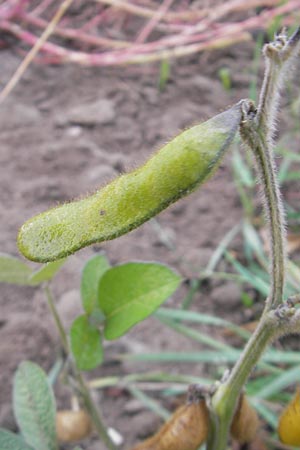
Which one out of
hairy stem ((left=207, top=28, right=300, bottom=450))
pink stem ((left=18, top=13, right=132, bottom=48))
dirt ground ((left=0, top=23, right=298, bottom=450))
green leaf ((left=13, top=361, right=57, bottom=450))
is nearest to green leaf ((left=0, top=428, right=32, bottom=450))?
green leaf ((left=13, top=361, right=57, bottom=450))

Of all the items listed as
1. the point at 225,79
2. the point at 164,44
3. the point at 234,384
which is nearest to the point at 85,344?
the point at 234,384

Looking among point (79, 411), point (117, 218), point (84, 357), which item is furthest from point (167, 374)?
point (117, 218)

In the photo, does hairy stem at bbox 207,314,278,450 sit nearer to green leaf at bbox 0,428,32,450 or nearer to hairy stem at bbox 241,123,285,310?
hairy stem at bbox 241,123,285,310

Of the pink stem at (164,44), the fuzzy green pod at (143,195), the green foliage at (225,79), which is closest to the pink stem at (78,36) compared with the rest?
the pink stem at (164,44)

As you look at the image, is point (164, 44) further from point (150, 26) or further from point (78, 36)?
point (78, 36)

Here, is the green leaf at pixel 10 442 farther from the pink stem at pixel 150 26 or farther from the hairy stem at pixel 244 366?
the pink stem at pixel 150 26
